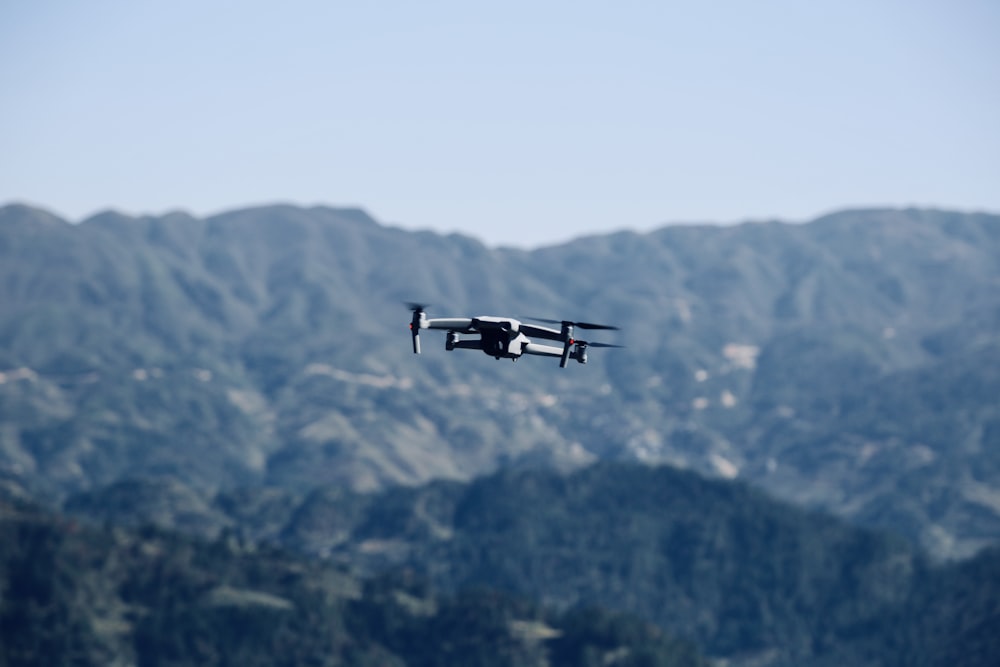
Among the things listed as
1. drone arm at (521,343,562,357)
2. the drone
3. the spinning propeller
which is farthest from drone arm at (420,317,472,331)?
drone arm at (521,343,562,357)

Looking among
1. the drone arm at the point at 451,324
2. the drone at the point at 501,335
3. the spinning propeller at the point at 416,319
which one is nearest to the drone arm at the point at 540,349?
the drone at the point at 501,335

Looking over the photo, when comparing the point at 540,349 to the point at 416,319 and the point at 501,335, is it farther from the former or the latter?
the point at 416,319

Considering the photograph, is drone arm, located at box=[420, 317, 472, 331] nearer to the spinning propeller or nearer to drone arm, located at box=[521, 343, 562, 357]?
the spinning propeller

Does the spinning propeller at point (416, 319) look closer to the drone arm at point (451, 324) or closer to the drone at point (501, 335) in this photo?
the drone at point (501, 335)

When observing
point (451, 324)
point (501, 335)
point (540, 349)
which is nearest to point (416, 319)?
point (451, 324)

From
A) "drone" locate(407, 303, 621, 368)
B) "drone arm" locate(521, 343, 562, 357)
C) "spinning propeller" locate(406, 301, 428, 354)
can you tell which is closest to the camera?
"drone" locate(407, 303, 621, 368)
